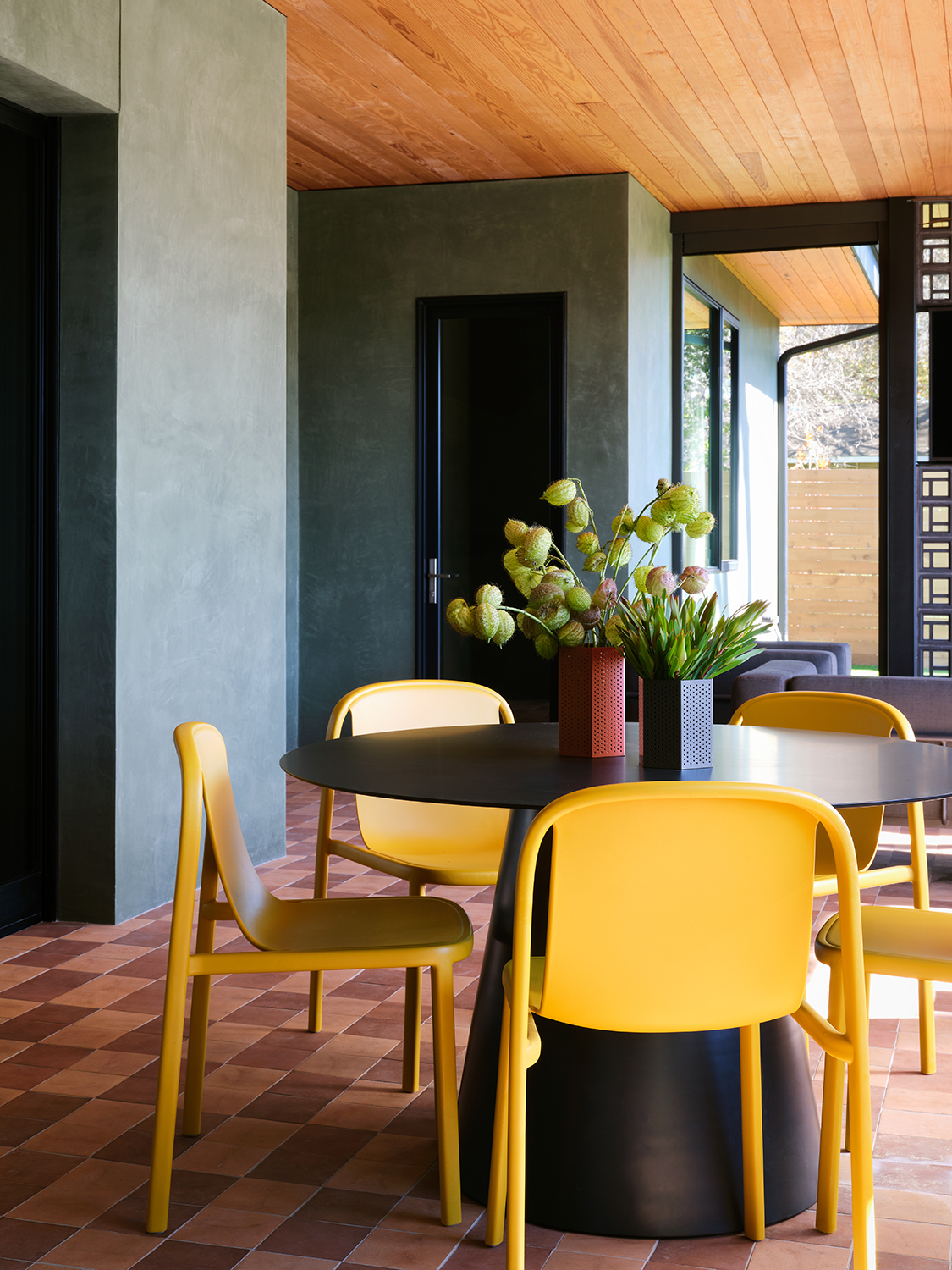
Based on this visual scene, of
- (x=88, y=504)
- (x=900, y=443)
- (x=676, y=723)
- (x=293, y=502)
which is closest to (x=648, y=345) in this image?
(x=900, y=443)

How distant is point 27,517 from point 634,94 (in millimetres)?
3085

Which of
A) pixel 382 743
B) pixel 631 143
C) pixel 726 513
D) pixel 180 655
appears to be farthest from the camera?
pixel 726 513

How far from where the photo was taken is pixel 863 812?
257cm

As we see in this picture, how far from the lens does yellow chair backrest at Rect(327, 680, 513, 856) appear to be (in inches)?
110

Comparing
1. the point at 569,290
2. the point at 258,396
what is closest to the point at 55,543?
the point at 258,396

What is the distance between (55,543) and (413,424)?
308 cm

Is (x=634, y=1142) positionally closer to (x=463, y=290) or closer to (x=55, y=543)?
(x=55, y=543)

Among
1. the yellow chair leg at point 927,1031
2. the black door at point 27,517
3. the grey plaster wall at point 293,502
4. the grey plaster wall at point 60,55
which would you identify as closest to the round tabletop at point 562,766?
the yellow chair leg at point 927,1031

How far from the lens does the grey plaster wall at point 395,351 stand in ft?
21.0

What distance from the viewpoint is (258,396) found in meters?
4.52

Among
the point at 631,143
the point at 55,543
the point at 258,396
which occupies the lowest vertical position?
the point at 55,543

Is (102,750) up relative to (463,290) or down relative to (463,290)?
down

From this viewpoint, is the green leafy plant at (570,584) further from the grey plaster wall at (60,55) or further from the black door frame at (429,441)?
the black door frame at (429,441)

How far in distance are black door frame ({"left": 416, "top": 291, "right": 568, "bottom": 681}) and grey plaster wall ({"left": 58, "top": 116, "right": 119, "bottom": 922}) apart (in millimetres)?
2985
